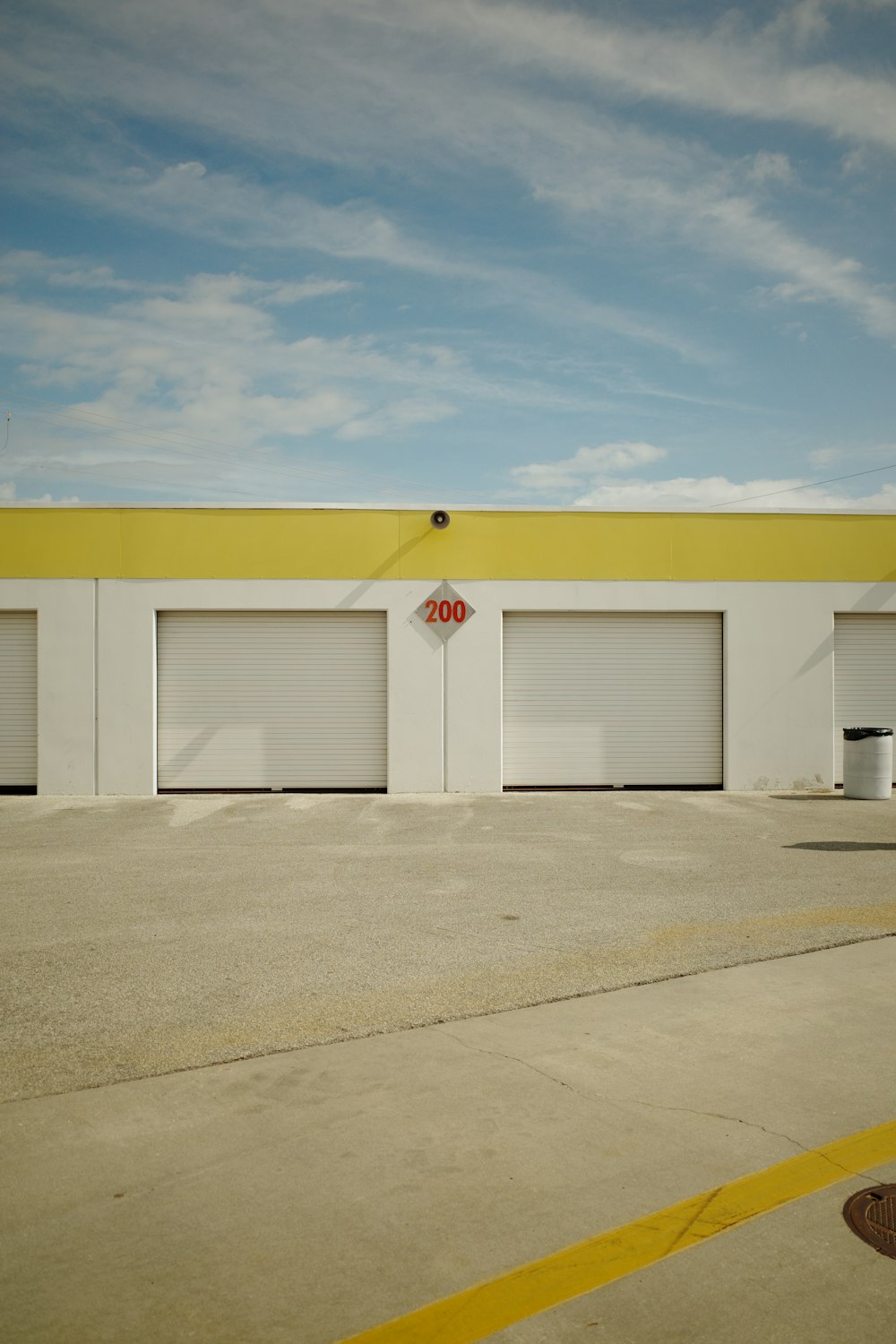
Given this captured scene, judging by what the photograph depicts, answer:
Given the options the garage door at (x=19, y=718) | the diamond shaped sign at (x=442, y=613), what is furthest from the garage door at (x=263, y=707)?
the garage door at (x=19, y=718)

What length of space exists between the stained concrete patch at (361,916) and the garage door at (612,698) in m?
3.00

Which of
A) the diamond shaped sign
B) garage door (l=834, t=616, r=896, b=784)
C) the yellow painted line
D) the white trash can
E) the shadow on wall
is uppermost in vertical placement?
the diamond shaped sign

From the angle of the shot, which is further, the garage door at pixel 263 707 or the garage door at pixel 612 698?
the garage door at pixel 612 698

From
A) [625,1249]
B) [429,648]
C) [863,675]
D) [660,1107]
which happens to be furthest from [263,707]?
[625,1249]

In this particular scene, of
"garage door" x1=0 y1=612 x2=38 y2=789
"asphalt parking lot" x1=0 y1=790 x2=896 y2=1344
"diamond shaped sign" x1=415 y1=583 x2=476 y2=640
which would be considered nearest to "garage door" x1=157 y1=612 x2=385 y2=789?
"diamond shaped sign" x1=415 y1=583 x2=476 y2=640

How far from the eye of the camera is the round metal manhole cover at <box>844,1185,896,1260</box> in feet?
11.4

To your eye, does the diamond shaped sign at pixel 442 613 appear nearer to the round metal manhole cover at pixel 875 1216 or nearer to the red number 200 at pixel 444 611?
the red number 200 at pixel 444 611

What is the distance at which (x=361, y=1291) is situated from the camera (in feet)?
10.6

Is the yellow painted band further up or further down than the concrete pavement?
further up

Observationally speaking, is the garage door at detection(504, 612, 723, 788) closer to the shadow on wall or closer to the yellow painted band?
the yellow painted band

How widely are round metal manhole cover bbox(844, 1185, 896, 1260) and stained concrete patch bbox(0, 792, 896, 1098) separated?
2475 millimetres

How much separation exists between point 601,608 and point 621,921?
9.91 metres

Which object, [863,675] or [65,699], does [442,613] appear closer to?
[65,699]

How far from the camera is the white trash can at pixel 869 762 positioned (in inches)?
634
